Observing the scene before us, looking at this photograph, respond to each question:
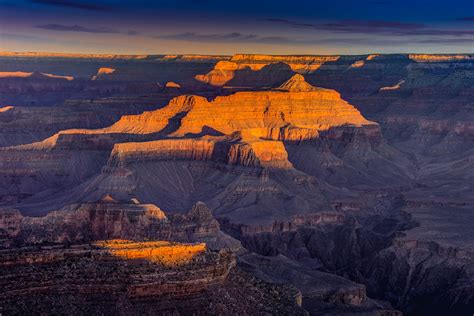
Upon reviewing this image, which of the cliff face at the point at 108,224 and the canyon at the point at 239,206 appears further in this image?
the cliff face at the point at 108,224

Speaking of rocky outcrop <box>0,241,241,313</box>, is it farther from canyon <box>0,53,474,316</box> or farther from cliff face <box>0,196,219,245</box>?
cliff face <box>0,196,219,245</box>

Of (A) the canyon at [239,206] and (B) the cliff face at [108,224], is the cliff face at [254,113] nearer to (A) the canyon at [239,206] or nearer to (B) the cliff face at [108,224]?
(A) the canyon at [239,206]

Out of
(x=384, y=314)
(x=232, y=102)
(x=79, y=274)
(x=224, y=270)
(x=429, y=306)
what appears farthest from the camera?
(x=232, y=102)

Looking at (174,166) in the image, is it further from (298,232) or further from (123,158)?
(298,232)

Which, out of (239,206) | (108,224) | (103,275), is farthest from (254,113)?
(103,275)

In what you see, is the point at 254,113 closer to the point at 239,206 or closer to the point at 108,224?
the point at 239,206

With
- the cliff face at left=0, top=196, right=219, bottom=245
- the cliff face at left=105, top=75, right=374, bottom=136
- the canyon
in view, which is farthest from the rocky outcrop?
the cliff face at left=105, top=75, right=374, bottom=136

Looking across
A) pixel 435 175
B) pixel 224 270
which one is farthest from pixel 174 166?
pixel 224 270

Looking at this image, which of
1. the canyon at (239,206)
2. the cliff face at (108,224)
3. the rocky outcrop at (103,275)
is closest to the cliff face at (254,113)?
the canyon at (239,206)

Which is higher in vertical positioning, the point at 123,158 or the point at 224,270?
the point at 224,270
